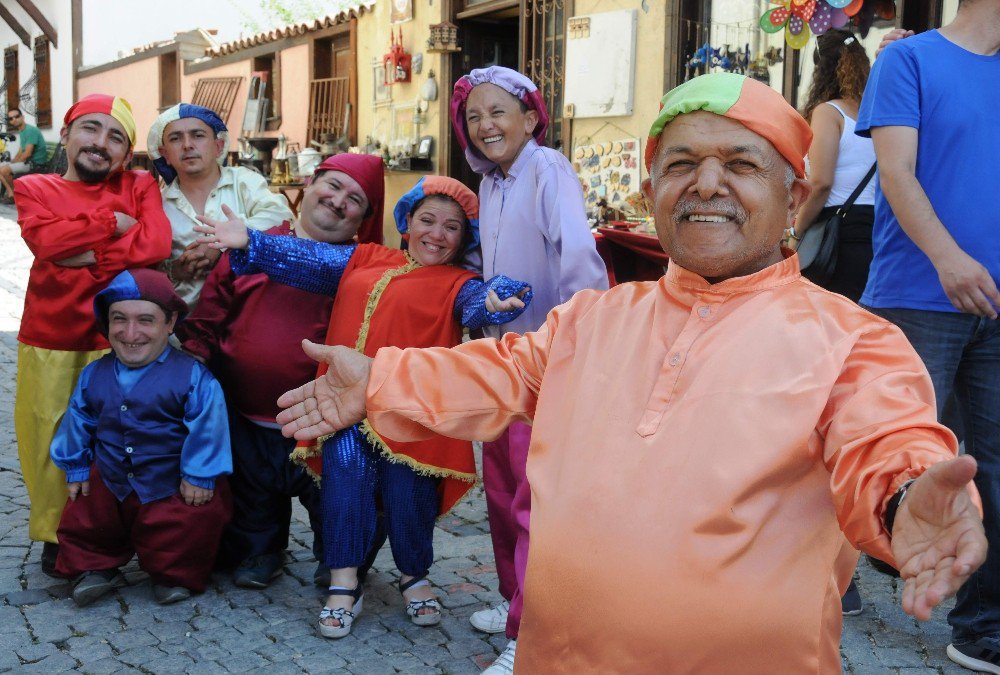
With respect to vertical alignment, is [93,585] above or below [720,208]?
below

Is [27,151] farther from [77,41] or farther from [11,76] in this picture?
[11,76]

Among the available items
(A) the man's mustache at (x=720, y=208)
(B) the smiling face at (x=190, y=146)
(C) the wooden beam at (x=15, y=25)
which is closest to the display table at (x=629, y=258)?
(B) the smiling face at (x=190, y=146)

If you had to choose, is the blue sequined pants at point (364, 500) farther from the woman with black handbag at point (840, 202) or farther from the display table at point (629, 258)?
the woman with black handbag at point (840, 202)

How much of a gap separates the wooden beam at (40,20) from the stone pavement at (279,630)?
73.3 feet

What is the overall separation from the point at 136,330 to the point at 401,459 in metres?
1.09

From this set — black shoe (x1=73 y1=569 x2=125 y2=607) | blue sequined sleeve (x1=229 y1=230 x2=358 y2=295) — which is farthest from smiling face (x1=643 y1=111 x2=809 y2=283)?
black shoe (x1=73 y1=569 x2=125 y2=607)

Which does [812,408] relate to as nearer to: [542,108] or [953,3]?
[542,108]

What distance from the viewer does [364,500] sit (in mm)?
3451

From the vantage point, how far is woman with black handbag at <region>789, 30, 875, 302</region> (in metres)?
3.70

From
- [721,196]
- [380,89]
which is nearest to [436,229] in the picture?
[721,196]

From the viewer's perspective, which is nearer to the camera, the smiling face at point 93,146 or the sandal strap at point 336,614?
the sandal strap at point 336,614

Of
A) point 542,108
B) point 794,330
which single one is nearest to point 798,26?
point 542,108

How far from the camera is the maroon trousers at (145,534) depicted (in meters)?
3.66

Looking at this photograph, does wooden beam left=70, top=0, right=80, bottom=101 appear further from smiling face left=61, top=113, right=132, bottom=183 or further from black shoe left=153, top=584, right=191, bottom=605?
black shoe left=153, top=584, right=191, bottom=605
